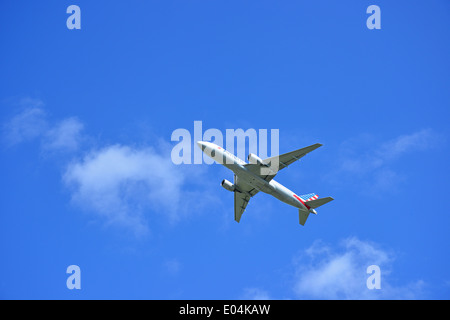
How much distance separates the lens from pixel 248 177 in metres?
63.8

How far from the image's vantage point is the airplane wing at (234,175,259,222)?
70125 millimetres

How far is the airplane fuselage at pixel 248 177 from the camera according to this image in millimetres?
62406

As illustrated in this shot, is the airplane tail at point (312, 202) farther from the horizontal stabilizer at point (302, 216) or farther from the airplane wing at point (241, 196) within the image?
the airplane wing at point (241, 196)

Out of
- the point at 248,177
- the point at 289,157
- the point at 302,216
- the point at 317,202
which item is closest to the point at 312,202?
the point at 317,202

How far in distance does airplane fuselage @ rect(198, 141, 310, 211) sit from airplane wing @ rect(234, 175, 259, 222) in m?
4.63

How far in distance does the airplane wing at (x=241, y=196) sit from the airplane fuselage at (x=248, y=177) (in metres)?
4.63

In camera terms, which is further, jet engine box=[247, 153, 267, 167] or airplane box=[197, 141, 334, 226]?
jet engine box=[247, 153, 267, 167]

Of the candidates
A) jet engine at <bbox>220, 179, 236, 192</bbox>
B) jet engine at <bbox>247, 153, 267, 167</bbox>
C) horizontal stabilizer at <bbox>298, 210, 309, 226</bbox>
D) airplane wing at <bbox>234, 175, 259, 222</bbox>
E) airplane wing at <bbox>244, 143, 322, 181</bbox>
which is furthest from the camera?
airplane wing at <bbox>234, 175, 259, 222</bbox>

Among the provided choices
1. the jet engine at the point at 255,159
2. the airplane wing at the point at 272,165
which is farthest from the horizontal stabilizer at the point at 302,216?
the jet engine at the point at 255,159

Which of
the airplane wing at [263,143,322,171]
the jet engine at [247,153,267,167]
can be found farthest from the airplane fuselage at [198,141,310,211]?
the airplane wing at [263,143,322,171]

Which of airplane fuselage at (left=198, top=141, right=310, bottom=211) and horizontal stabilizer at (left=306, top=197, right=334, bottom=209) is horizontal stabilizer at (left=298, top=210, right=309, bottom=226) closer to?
airplane fuselage at (left=198, top=141, right=310, bottom=211)

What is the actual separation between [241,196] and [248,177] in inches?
350
